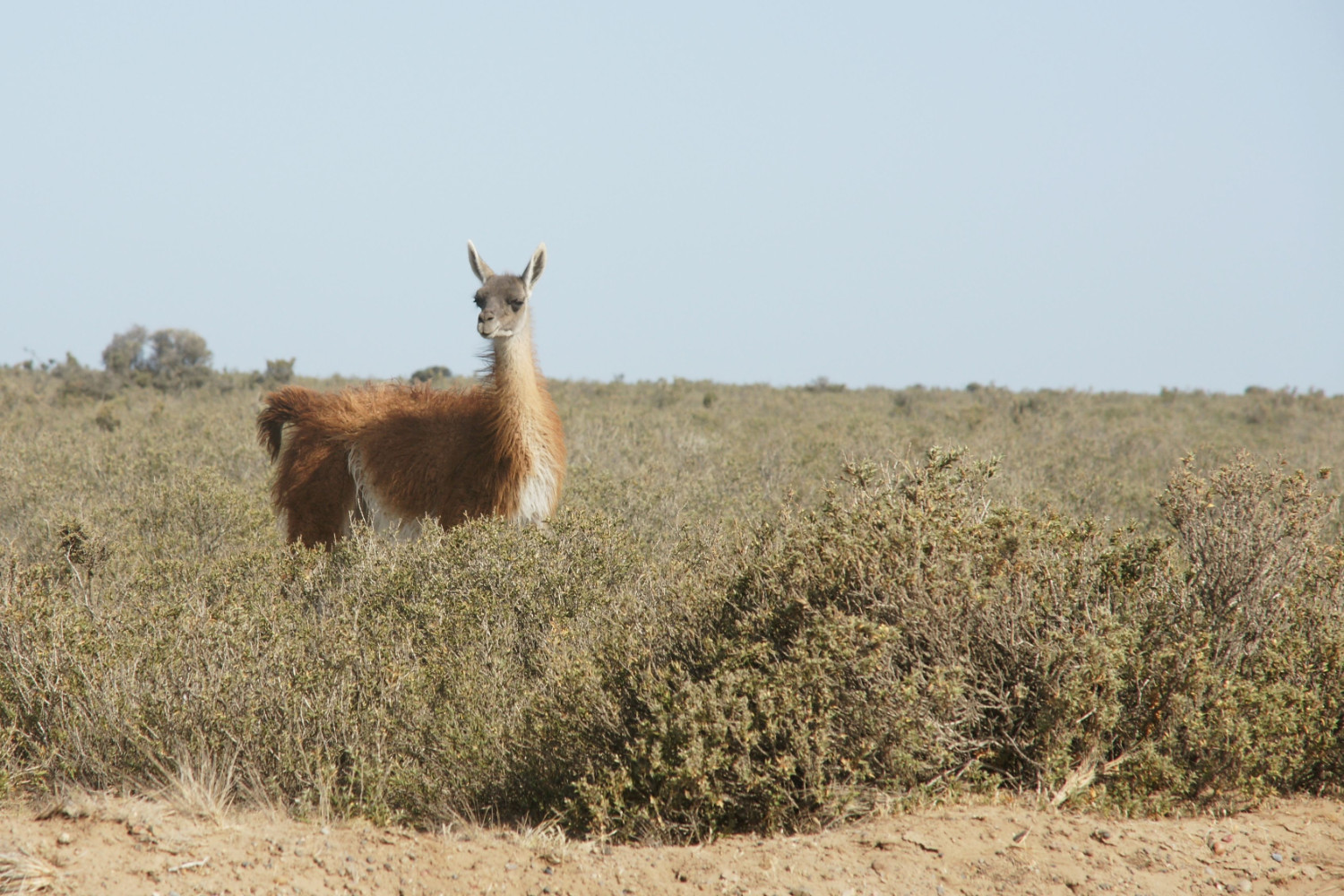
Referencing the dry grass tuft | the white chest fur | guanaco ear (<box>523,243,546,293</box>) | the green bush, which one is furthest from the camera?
the green bush

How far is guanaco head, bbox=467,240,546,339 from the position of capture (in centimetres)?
664

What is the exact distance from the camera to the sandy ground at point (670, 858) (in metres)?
3.31

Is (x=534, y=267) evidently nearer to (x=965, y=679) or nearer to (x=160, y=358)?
(x=965, y=679)

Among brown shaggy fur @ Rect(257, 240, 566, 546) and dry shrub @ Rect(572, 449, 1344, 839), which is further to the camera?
brown shaggy fur @ Rect(257, 240, 566, 546)

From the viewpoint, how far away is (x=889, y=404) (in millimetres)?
29562

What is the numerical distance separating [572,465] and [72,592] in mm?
6443

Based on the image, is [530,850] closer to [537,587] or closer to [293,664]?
[293,664]

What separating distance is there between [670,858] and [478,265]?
4933 mm

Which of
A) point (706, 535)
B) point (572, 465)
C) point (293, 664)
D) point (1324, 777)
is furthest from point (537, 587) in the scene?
point (572, 465)

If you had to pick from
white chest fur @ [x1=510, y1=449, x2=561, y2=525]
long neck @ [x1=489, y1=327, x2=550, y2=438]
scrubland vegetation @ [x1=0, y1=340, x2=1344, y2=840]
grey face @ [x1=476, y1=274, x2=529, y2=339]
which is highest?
grey face @ [x1=476, y1=274, x2=529, y2=339]

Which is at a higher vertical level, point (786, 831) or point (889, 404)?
point (889, 404)

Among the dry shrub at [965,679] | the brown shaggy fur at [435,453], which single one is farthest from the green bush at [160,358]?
the dry shrub at [965,679]

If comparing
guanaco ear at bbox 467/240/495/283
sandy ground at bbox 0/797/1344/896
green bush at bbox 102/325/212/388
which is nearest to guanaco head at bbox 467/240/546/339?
guanaco ear at bbox 467/240/495/283

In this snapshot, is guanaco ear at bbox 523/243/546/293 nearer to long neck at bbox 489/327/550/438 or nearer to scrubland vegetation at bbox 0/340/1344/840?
long neck at bbox 489/327/550/438
